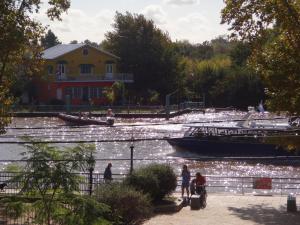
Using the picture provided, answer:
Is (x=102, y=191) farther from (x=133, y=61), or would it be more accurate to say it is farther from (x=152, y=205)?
(x=133, y=61)

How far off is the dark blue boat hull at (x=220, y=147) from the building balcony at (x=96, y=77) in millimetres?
34590

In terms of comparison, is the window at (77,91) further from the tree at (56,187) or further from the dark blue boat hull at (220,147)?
the tree at (56,187)

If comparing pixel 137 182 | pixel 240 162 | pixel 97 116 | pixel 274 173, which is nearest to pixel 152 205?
pixel 137 182

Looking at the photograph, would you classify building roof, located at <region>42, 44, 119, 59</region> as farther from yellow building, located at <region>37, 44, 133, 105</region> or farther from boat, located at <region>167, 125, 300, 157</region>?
boat, located at <region>167, 125, 300, 157</region>

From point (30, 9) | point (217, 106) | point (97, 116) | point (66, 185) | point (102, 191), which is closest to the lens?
point (66, 185)

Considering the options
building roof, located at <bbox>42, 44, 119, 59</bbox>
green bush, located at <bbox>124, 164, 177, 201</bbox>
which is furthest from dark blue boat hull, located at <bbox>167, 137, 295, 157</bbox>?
building roof, located at <bbox>42, 44, 119, 59</bbox>

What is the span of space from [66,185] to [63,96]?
221 ft

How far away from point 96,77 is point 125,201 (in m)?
64.3

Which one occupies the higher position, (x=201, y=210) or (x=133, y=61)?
(x=133, y=61)

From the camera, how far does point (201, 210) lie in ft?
71.7

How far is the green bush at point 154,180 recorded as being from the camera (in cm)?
2166

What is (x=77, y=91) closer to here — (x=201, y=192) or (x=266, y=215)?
(x=201, y=192)

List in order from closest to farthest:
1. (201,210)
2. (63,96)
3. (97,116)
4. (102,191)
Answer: (102,191) < (201,210) < (97,116) < (63,96)

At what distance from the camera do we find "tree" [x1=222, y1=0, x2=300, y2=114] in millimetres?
22203
